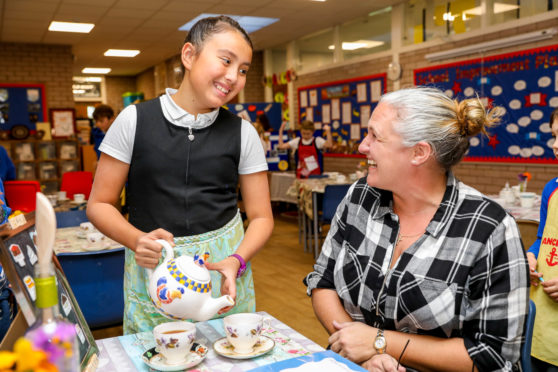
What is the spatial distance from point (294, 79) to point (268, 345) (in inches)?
337

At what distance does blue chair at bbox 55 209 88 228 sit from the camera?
312 centimetres

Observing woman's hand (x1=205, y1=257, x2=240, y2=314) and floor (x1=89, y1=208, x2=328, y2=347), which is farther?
floor (x1=89, y1=208, x2=328, y2=347)

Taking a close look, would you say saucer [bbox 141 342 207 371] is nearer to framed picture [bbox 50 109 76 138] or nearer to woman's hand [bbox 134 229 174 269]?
woman's hand [bbox 134 229 174 269]

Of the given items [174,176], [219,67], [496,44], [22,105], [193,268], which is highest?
[496,44]

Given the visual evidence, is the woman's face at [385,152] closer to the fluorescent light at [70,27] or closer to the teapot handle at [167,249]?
the teapot handle at [167,249]

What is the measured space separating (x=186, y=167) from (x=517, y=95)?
5.21m

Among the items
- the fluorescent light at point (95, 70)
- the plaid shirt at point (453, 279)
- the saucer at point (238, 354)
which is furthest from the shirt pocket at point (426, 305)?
the fluorescent light at point (95, 70)

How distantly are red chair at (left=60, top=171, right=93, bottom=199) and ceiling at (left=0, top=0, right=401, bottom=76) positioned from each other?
2413 mm

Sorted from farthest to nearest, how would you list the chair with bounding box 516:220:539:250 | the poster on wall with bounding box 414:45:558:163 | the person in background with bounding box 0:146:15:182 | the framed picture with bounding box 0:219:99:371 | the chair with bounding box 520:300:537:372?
the poster on wall with bounding box 414:45:558:163 < the person in background with bounding box 0:146:15:182 < the chair with bounding box 516:220:539:250 < the chair with bounding box 520:300:537:372 < the framed picture with bounding box 0:219:99:371

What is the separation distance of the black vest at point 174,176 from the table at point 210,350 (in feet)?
0.97

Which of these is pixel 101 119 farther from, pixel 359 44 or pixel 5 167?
pixel 359 44

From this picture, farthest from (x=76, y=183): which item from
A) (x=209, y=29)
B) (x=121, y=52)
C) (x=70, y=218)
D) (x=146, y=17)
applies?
(x=121, y=52)

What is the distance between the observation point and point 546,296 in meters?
1.72

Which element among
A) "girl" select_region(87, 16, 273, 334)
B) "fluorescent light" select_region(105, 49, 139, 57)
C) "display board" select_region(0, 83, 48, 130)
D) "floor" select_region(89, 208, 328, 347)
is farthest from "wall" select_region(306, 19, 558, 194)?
"display board" select_region(0, 83, 48, 130)
